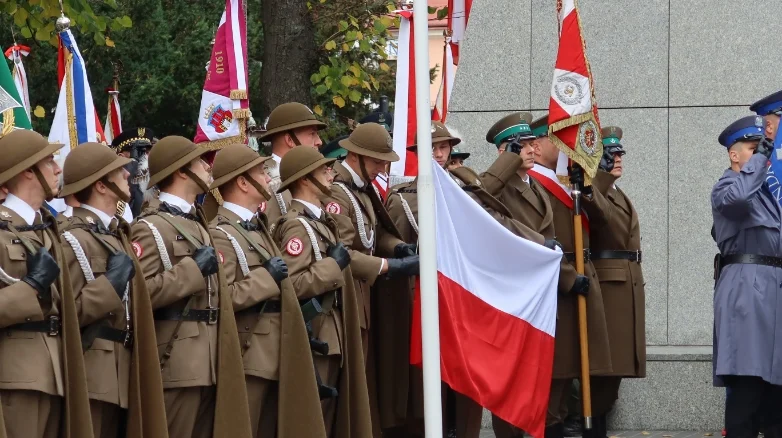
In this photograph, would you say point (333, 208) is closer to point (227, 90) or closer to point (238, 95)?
point (238, 95)

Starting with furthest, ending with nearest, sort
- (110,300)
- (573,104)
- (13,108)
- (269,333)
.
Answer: (573,104) < (13,108) < (269,333) < (110,300)

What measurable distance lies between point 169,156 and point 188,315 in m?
0.82

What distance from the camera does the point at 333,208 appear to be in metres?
8.51

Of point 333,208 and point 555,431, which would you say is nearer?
point 333,208

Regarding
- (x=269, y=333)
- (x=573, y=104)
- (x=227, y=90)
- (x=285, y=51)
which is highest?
(x=285, y=51)

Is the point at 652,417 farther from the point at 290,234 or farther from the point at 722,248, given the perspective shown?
the point at 290,234

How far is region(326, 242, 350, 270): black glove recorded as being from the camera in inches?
305

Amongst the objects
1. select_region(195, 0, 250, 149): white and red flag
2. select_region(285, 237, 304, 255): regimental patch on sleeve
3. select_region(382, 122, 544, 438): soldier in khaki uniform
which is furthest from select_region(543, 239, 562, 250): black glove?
select_region(195, 0, 250, 149): white and red flag

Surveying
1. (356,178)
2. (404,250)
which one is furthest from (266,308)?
(356,178)

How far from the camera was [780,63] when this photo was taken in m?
11.6

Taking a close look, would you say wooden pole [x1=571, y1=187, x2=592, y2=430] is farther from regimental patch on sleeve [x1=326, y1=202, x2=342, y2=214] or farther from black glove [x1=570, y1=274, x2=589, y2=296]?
regimental patch on sleeve [x1=326, y1=202, x2=342, y2=214]

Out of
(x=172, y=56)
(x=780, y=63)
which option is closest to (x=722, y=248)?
(x=780, y=63)

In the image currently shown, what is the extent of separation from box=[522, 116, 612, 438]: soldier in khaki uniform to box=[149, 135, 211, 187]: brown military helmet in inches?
123

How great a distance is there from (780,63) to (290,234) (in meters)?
5.54
